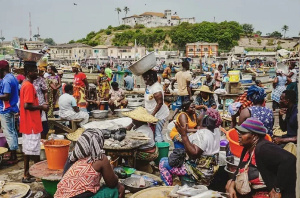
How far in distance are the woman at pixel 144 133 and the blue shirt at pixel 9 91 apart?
212cm

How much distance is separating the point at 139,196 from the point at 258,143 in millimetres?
1402

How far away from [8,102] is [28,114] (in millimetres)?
1088

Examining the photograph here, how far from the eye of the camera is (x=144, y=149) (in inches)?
199

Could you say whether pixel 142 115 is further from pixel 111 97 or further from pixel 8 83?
pixel 111 97

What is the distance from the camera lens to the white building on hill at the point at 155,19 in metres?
132

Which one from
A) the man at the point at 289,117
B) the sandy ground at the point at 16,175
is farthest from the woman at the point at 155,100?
the man at the point at 289,117

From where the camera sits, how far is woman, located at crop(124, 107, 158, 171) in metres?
5.06

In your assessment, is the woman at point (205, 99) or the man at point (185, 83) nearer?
the woman at point (205, 99)

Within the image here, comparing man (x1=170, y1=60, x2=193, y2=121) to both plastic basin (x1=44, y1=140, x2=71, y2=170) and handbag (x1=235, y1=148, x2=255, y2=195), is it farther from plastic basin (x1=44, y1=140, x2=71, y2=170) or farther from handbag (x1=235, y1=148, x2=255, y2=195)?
handbag (x1=235, y1=148, x2=255, y2=195)

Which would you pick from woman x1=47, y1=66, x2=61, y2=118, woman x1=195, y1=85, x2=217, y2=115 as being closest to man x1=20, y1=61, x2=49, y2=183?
woman x1=47, y1=66, x2=61, y2=118

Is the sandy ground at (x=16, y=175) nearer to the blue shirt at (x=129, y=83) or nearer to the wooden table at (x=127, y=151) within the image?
the wooden table at (x=127, y=151)

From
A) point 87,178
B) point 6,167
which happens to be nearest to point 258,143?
point 87,178

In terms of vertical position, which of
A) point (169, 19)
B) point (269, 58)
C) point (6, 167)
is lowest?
point (6, 167)

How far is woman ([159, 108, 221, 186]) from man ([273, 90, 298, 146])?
3.94ft
